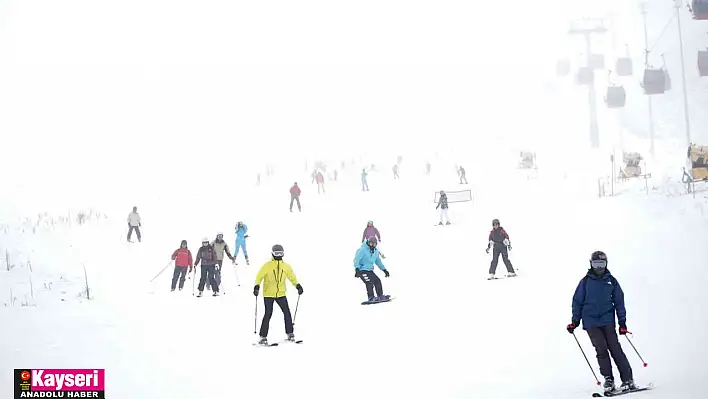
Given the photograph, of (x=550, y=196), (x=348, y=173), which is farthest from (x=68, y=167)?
(x=550, y=196)

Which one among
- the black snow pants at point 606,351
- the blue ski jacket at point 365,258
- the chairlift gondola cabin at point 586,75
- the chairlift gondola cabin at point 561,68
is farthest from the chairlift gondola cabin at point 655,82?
the black snow pants at point 606,351

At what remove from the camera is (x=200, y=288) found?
15.2 meters

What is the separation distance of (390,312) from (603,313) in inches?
218

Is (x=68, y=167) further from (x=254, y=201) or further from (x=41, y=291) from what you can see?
(x=41, y=291)

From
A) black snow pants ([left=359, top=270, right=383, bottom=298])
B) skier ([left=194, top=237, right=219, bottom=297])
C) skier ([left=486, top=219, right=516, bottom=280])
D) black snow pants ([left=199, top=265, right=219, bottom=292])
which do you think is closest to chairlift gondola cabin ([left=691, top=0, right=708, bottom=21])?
skier ([left=486, top=219, right=516, bottom=280])

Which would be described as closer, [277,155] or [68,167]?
[68,167]

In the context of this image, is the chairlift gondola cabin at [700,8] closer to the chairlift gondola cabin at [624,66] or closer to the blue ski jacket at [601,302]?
the chairlift gondola cabin at [624,66]

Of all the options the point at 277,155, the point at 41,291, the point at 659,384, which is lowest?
the point at 659,384

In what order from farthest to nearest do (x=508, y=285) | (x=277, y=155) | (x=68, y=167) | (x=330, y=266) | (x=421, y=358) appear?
1. (x=277, y=155)
2. (x=68, y=167)
3. (x=330, y=266)
4. (x=508, y=285)
5. (x=421, y=358)

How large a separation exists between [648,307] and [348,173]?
3023 centimetres

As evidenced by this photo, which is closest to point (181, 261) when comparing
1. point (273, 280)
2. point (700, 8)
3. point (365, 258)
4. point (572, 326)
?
point (365, 258)

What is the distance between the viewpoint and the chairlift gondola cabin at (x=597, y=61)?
158 feet

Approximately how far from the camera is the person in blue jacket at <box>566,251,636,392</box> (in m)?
7.11

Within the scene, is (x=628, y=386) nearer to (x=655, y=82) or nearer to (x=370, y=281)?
(x=370, y=281)
